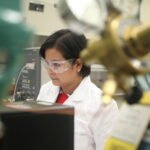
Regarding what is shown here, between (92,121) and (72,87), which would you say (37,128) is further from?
(72,87)

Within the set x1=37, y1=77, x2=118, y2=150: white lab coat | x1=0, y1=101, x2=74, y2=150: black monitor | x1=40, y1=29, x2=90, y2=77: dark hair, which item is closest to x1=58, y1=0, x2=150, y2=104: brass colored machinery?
x1=0, y1=101, x2=74, y2=150: black monitor

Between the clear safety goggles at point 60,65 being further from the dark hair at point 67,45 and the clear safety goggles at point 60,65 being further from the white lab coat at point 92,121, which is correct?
the white lab coat at point 92,121

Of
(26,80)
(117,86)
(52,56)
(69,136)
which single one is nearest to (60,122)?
(69,136)

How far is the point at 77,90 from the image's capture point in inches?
60.4

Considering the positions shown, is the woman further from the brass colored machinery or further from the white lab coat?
the brass colored machinery

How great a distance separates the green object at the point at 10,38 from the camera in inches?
8.9

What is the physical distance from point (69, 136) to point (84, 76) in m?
1.03

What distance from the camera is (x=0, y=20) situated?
8.8 inches

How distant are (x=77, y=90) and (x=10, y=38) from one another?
51.6 inches

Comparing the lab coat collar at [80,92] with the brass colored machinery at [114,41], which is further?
the lab coat collar at [80,92]

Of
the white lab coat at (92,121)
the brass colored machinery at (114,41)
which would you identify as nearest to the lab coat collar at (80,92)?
the white lab coat at (92,121)

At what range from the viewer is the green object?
A: 0.23m

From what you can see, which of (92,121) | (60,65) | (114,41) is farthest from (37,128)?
(60,65)

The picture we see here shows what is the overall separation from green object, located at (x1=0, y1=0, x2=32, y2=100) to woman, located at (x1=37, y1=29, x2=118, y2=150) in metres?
1.09
